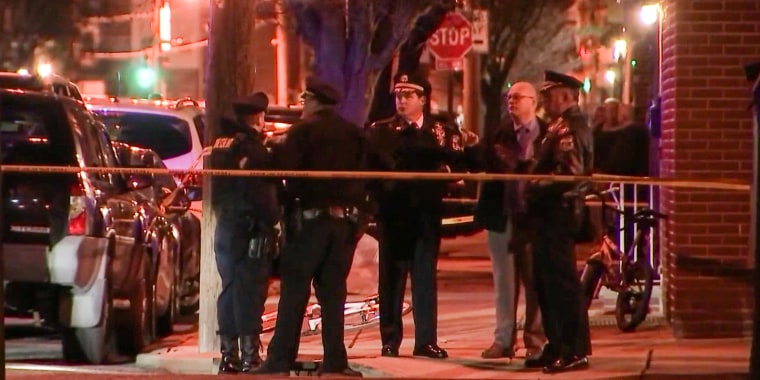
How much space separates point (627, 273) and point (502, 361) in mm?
2189

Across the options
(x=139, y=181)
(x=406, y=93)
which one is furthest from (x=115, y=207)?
(x=406, y=93)

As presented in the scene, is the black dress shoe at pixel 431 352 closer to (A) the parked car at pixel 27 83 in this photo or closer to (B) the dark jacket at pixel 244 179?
(B) the dark jacket at pixel 244 179

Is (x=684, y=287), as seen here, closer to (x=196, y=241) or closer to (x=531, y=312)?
(x=531, y=312)

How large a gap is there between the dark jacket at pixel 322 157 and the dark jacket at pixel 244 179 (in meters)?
0.27

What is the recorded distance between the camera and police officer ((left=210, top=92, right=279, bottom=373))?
29.1 feet

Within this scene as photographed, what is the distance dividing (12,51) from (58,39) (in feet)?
7.57

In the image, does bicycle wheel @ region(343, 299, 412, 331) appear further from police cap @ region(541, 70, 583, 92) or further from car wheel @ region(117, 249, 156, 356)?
police cap @ region(541, 70, 583, 92)

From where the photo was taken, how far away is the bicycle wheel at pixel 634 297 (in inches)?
421

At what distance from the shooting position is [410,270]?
9383 mm

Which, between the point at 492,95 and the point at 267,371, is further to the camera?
the point at 492,95

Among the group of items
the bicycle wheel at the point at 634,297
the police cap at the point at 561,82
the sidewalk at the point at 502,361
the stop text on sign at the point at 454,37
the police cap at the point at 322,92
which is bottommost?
the sidewalk at the point at 502,361

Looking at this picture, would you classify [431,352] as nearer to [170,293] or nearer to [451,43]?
[170,293]

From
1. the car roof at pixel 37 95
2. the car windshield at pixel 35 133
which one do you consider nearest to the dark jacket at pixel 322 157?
the car windshield at pixel 35 133

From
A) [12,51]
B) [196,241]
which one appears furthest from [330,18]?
[12,51]
